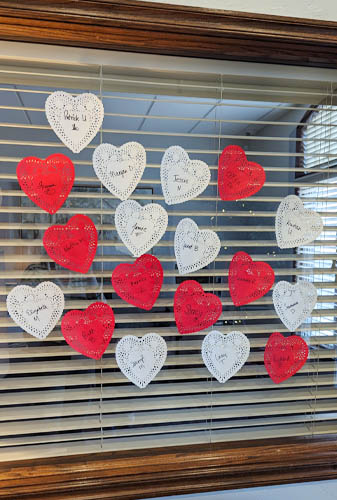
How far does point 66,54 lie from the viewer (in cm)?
105

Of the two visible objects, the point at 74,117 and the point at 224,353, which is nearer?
the point at 74,117

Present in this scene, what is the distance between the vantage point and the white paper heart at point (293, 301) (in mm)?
1223

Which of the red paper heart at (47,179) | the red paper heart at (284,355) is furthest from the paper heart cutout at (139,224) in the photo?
the red paper heart at (284,355)

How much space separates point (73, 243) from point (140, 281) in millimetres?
209

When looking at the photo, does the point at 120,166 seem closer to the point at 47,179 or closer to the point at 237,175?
the point at 47,179

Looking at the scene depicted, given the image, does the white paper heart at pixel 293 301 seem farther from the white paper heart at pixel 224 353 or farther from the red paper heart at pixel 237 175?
the red paper heart at pixel 237 175

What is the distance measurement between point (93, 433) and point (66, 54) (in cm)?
102

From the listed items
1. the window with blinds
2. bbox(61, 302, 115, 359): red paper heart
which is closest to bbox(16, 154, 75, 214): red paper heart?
the window with blinds

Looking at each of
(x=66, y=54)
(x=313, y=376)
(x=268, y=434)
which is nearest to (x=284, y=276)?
(x=313, y=376)

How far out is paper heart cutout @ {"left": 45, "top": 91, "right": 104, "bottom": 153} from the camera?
1051mm

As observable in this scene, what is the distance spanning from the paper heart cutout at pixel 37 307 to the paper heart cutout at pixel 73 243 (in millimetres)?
76

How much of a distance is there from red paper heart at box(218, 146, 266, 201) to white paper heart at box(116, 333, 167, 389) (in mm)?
459

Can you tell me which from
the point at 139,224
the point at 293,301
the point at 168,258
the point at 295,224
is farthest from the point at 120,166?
the point at 293,301

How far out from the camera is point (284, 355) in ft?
4.07
